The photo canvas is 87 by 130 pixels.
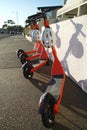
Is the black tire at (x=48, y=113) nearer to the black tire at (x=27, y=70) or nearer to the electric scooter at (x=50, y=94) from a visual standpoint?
the electric scooter at (x=50, y=94)

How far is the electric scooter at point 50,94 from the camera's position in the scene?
2.68 metres

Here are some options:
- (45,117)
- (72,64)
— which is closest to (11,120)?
(45,117)

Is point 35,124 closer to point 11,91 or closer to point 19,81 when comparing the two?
point 11,91

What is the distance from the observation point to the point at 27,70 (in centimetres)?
529

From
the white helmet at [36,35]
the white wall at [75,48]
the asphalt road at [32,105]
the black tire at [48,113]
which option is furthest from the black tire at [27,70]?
the black tire at [48,113]

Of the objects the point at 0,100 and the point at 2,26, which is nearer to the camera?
the point at 0,100

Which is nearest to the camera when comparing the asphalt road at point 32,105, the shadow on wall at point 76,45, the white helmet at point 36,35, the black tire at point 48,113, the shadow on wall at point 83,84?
the black tire at point 48,113

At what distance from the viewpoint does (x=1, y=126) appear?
2.91m

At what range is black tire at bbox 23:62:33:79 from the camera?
17.2 ft

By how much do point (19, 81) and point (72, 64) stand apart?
168 centimetres

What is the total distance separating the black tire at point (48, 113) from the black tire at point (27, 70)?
97.4 inches

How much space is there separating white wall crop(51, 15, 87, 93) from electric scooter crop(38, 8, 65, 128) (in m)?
0.62

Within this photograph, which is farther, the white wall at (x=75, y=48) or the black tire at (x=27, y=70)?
the black tire at (x=27, y=70)

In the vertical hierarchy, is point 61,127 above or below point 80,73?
below
